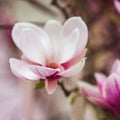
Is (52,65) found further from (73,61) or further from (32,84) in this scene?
(32,84)

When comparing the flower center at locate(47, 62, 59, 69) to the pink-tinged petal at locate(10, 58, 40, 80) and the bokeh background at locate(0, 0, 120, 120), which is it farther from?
the bokeh background at locate(0, 0, 120, 120)

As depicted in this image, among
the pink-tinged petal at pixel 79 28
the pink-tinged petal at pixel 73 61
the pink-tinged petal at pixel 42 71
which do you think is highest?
the pink-tinged petal at pixel 79 28

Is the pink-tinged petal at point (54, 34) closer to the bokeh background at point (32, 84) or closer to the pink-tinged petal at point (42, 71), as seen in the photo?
the pink-tinged petal at point (42, 71)

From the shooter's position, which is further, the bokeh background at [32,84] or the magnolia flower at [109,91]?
the bokeh background at [32,84]

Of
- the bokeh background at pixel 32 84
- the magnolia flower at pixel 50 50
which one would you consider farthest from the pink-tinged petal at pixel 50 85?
the bokeh background at pixel 32 84

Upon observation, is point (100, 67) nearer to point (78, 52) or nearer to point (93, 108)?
point (93, 108)

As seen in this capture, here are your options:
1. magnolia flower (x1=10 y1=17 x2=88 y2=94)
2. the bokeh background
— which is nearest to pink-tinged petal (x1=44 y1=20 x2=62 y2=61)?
magnolia flower (x1=10 y1=17 x2=88 y2=94)
